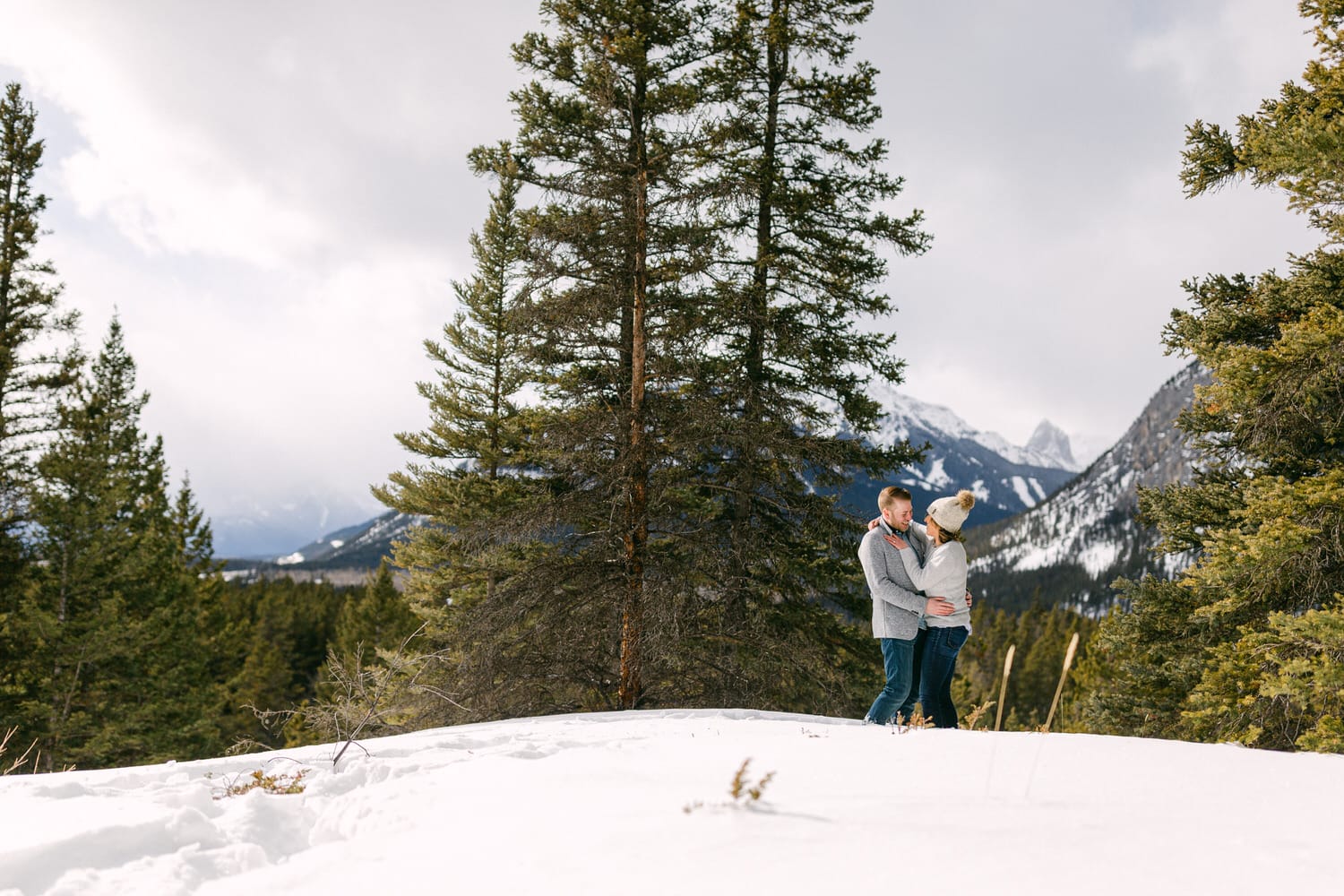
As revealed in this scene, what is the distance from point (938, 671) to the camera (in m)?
5.75

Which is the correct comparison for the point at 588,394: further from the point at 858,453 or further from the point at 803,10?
the point at 803,10

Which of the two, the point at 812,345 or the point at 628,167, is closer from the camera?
the point at 628,167

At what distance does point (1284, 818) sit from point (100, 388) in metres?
28.9

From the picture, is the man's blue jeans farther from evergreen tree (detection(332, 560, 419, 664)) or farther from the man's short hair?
evergreen tree (detection(332, 560, 419, 664))

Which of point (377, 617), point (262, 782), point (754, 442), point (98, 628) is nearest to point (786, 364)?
point (754, 442)

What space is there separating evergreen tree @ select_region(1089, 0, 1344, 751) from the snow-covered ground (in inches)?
160

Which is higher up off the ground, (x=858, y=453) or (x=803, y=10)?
(x=803, y=10)

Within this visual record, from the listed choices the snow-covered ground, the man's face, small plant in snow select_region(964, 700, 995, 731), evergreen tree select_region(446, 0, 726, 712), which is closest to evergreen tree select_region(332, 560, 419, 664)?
evergreen tree select_region(446, 0, 726, 712)

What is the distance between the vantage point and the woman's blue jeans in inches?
224

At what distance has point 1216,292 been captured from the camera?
1009cm

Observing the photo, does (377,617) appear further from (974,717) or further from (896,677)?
(974,717)

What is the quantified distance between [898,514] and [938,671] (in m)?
1.37

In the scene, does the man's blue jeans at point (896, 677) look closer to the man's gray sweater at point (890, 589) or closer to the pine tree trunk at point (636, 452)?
the man's gray sweater at point (890, 589)

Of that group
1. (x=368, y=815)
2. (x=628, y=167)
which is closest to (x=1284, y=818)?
(x=368, y=815)
